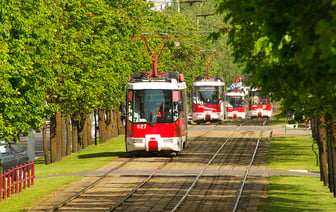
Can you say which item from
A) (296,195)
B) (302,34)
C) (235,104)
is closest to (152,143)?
(296,195)

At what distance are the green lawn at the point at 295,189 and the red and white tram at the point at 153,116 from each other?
4746 millimetres

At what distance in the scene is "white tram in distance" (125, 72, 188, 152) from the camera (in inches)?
1154

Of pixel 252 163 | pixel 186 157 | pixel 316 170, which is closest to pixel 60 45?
pixel 186 157

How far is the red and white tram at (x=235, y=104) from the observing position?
7606 centimetres

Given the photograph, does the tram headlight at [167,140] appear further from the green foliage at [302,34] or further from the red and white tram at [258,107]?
the red and white tram at [258,107]

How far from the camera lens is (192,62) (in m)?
70.6

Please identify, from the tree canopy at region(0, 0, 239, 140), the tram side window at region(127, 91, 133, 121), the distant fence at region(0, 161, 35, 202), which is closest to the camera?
the distant fence at region(0, 161, 35, 202)

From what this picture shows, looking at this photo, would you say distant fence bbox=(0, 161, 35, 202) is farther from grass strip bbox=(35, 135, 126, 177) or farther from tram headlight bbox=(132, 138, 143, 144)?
tram headlight bbox=(132, 138, 143, 144)

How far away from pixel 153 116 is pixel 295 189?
994 centimetres

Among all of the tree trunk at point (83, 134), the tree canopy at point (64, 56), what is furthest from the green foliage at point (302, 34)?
the tree trunk at point (83, 134)

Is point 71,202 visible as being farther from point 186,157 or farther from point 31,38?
point 186,157

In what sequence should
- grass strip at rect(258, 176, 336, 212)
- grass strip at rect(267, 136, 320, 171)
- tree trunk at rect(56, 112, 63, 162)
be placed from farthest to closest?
tree trunk at rect(56, 112, 63, 162)
grass strip at rect(267, 136, 320, 171)
grass strip at rect(258, 176, 336, 212)

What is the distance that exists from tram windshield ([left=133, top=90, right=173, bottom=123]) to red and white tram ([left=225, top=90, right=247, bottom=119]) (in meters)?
47.0

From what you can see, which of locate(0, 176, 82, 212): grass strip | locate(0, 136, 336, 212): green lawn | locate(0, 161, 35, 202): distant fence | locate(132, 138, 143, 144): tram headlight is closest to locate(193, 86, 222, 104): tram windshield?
locate(0, 136, 336, 212): green lawn
